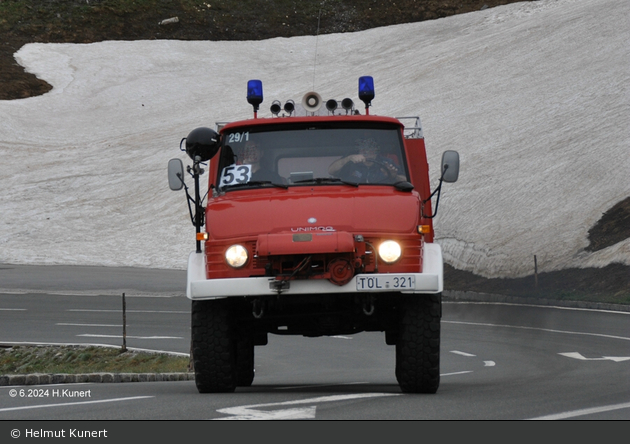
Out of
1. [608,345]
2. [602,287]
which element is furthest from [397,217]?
[602,287]

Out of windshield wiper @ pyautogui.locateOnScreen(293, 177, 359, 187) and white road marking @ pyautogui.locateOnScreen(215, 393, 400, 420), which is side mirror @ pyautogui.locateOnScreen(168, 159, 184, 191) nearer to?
windshield wiper @ pyautogui.locateOnScreen(293, 177, 359, 187)

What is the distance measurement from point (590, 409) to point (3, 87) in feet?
197

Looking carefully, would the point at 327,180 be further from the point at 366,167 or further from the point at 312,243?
the point at 312,243

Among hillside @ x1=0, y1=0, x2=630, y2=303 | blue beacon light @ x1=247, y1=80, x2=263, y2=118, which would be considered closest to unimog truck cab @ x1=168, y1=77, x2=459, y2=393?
blue beacon light @ x1=247, y1=80, x2=263, y2=118

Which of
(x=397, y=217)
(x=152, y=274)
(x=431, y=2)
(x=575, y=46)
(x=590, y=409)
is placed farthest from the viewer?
(x=431, y=2)

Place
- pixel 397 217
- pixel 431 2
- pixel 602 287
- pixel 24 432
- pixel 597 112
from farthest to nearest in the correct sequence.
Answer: pixel 431 2
pixel 597 112
pixel 602 287
pixel 397 217
pixel 24 432

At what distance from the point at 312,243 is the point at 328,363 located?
1035 cm

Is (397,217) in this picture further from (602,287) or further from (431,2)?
(431,2)

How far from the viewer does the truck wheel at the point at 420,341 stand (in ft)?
35.9

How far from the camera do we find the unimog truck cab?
10469mm

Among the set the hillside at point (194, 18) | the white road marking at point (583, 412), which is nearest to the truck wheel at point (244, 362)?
the white road marking at point (583, 412)

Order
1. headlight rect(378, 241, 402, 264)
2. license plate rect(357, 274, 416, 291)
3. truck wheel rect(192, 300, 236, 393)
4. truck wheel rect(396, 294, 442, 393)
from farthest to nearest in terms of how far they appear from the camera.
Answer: truck wheel rect(192, 300, 236, 393) < truck wheel rect(396, 294, 442, 393) < headlight rect(378, 241, 402, 264) < license plate rect(357, 274, 416, 291)

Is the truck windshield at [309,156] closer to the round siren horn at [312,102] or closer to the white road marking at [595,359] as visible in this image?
the round siren horn at [312,102]

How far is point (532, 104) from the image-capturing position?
49688 millimetres
